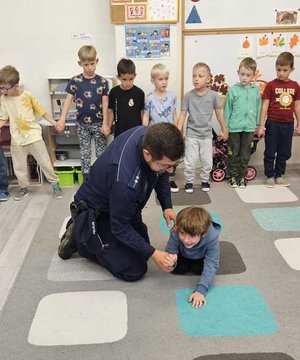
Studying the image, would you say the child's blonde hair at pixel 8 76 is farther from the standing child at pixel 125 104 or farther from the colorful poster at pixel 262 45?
the colorful poster at pixel 262 45

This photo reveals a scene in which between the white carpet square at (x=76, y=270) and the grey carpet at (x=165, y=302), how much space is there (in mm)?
37

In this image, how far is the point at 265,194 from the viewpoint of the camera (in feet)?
10.6

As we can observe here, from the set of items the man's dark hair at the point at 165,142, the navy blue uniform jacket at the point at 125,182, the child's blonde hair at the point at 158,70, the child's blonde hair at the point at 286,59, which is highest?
the child's blonde hair at the point at 286,59

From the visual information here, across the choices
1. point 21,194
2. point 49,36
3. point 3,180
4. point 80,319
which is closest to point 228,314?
point 80,319

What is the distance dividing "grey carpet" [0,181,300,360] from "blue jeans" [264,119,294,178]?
2.42ft

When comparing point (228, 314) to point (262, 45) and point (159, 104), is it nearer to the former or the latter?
point (159, 104)

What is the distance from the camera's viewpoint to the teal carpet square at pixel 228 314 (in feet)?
5.89

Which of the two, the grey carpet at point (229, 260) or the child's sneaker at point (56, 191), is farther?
the child's sneaker at point (56, 191)

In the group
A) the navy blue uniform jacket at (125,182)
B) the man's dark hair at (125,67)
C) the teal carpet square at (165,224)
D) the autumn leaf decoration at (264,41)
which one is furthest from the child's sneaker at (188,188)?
the autumn leaf decoration at (264,41)

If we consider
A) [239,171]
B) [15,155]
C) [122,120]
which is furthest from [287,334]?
[15,155]

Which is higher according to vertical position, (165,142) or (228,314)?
(165,142)

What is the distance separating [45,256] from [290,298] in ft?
4.65

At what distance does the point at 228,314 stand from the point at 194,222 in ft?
1.54

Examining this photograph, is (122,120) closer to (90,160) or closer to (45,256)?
(90,160)
